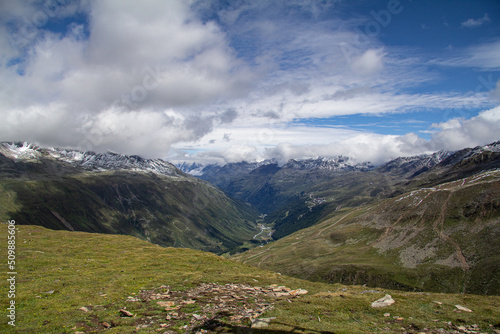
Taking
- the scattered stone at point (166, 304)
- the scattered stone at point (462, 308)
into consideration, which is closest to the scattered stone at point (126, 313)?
the scattered stone at point (166, 304)

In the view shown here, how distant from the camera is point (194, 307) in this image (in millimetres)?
29234

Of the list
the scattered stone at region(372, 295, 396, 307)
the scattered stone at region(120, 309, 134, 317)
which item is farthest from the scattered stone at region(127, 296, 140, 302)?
the scattered stone at region(372, 295, 396, 307)

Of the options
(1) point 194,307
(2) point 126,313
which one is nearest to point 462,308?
(1) point 194,307

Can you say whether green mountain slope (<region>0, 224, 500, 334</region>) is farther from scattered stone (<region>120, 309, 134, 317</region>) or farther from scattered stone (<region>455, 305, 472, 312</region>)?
scattered stone (<region>455, 305, 472, 312</region>)

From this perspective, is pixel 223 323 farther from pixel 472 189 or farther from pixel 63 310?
pixel 472 189

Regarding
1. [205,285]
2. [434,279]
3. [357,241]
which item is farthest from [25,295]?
[357,241]

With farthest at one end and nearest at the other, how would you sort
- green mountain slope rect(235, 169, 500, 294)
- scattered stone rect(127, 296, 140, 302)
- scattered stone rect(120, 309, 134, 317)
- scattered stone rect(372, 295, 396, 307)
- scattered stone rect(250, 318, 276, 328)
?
green mountain slope rect(235, 169, 500, 294), scattered stone rect(127, 296, 140, 302), scattered stone rect(372, 295, 396, 307), scattered stone rect(120, 309, 134, 317), scattered stone rect(250, 318, 276, 328)

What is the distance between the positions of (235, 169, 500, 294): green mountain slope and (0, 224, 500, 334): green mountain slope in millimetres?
105322

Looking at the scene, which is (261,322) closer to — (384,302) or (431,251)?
(384,302)

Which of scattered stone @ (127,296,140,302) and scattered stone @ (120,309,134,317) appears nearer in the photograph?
scattered stone @ (120,309,134,317)

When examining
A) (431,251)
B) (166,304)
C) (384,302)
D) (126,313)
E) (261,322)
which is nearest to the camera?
(261,322)

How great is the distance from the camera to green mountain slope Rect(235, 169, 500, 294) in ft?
385

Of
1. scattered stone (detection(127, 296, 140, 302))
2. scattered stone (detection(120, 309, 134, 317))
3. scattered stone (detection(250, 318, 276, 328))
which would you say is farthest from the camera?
scattered stone (detection(127, 296, 140, 302))

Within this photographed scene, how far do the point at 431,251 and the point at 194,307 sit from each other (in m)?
164
